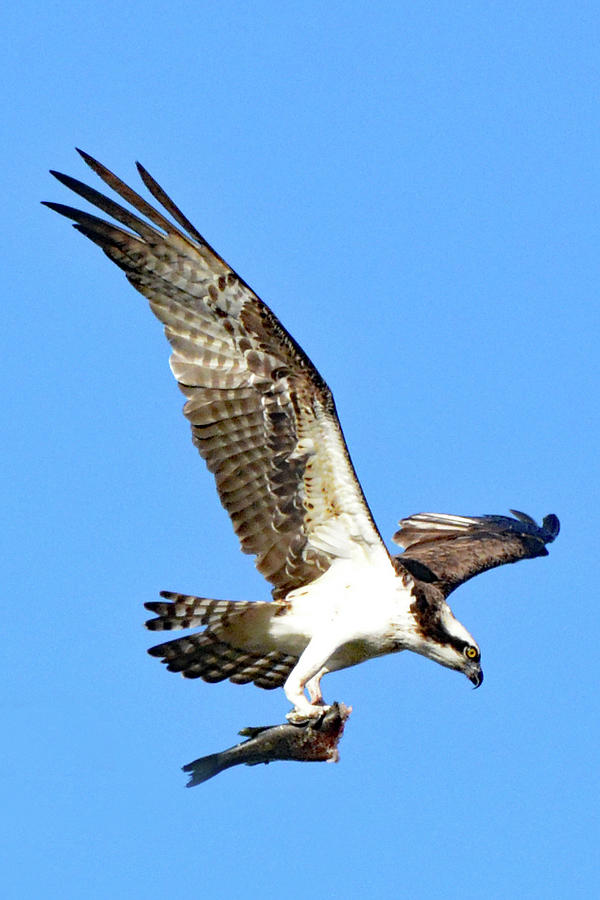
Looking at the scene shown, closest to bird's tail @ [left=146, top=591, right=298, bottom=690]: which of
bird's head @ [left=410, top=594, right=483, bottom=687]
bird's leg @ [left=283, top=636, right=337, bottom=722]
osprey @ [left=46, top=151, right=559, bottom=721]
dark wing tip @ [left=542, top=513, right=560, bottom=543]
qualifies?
osprey @ [left=46, top=151, right=559, bottom=721]

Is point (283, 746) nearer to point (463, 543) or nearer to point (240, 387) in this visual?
point (240, 387)

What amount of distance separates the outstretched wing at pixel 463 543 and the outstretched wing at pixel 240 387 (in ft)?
4.26

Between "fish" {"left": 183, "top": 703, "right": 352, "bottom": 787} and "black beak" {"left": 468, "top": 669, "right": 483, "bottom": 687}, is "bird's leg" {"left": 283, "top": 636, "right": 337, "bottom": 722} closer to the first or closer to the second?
"fish" {"left": 183, "top": 703, "right": 352, "bottom": 787}

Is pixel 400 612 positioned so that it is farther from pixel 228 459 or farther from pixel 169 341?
pixel 169 341

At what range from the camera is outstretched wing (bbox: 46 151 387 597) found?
396 inches

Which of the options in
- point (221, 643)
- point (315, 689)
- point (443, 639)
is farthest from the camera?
point (221, 643)

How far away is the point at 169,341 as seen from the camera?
10344 mm

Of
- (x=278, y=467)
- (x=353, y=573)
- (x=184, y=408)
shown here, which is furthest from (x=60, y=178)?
(x=353, y=573)

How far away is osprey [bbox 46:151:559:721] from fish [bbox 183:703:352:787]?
0.57 ft

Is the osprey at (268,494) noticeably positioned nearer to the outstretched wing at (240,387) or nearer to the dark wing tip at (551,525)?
the outstretched wing at (240,387)

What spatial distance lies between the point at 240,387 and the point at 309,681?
6.56 ft

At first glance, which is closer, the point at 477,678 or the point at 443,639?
the point at 443,639

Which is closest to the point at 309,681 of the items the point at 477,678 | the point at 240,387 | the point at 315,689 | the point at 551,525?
the point at 315,689

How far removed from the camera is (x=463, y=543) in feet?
44.0
